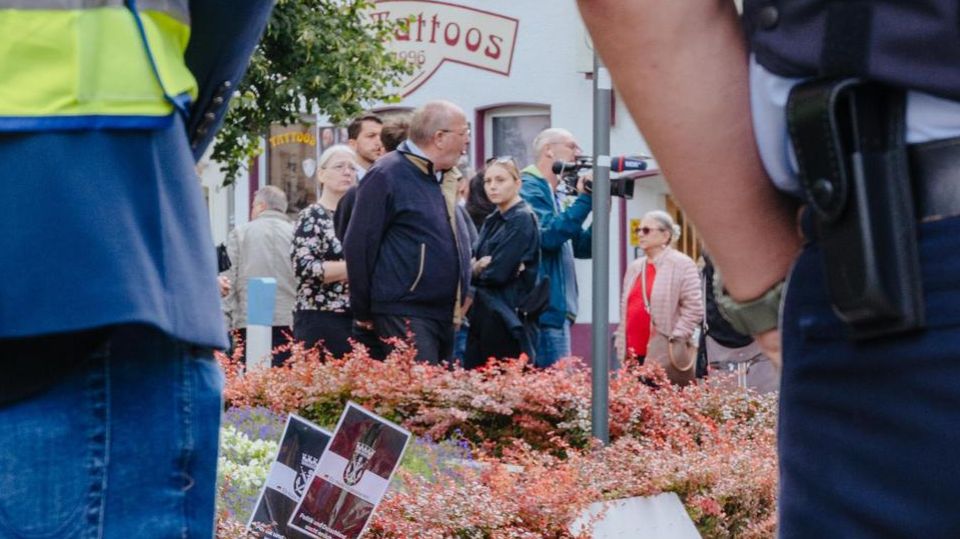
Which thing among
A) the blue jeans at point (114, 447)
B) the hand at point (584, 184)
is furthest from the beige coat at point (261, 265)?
the blue jeans at point (114, 447)

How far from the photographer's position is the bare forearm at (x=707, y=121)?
1.67m

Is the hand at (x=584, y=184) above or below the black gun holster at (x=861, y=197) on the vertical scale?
above

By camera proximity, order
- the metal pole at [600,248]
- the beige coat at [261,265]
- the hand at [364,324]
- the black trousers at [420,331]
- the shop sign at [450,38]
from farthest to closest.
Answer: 1. the shop sign at [450,38]
2. the beige coat at [261,265]
3. the hand at [364,324]
4. the black trousers at [420,331]
5. the metal pole at [600,248]

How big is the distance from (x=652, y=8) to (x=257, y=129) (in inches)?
548

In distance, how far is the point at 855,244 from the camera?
1501 millimetres

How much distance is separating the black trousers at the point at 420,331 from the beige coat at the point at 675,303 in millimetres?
3072

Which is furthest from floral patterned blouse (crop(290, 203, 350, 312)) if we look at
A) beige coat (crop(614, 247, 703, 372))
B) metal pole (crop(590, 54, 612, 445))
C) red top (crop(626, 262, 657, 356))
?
red top (crop(626, 262, 657, 356))

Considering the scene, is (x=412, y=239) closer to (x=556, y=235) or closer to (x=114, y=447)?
(x=556, y=235)

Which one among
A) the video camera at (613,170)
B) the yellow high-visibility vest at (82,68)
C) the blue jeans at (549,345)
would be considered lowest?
the blue jeans at (549,345)

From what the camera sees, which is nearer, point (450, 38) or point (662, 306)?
point (662, 306)

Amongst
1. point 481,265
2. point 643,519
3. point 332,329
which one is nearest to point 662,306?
point 481,265

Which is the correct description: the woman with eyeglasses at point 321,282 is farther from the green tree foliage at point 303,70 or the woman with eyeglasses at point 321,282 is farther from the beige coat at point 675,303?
the green tree foliage at point 303,70

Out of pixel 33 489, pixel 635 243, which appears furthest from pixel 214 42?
pixel 635 243

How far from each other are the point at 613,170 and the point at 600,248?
8.32ft
